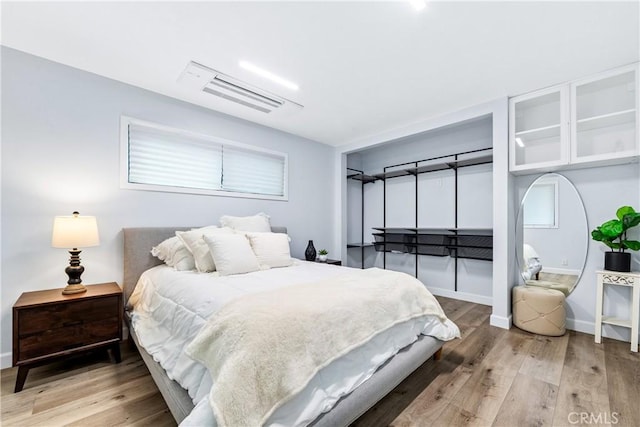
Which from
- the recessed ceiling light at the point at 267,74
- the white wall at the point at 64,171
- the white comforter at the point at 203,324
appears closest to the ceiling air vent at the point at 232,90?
the recessed ceiling light at the point at 267,74

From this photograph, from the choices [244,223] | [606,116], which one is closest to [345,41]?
[244,223]

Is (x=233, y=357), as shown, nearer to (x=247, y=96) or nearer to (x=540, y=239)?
(x=247, y=96)

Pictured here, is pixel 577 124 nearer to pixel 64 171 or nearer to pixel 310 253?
pixel 310 253

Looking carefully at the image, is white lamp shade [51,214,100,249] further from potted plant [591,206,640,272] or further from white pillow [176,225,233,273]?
potted plant [591,206,640,272]

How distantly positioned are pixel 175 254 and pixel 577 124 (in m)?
4.14

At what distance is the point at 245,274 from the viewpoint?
2346 millimetres

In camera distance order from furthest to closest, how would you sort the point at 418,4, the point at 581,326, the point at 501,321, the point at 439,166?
1. the point at 439,166
2. the point at 501,321
3. the point at 581,326
4. the point at 418,4

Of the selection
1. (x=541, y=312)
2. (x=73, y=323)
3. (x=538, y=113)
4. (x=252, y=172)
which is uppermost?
(x=538, y=113)

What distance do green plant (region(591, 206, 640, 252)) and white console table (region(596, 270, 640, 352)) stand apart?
261 millimetres

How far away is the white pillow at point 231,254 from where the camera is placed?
91.2 inches

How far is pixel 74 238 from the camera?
210 cm

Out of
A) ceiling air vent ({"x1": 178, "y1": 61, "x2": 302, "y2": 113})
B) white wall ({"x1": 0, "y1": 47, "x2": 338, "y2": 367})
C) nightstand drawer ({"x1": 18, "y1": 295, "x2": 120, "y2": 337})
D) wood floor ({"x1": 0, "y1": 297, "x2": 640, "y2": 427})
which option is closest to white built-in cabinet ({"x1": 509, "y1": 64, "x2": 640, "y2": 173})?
wood floor ({"x1": 0, "y1": 297, "x2": 640, "y2": 427})

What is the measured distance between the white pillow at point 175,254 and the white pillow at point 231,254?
33cm

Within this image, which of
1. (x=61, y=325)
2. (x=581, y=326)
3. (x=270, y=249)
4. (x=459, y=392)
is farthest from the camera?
(x=581, y=326)
